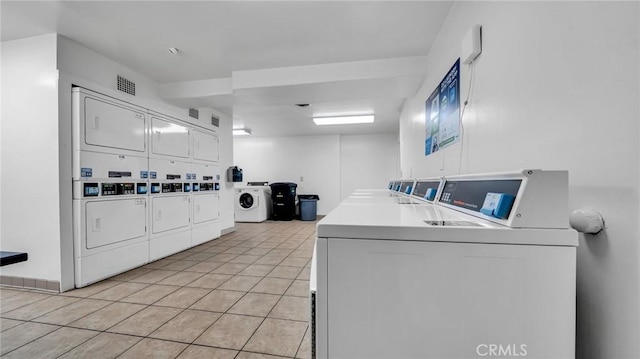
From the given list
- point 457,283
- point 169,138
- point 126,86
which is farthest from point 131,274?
point 457,283

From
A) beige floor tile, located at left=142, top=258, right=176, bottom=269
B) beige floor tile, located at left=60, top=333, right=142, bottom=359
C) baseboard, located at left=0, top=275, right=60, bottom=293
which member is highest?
baseboard, located at left=0, top=275, right=60, bottom=293

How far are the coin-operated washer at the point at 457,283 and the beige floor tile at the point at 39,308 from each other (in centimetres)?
273

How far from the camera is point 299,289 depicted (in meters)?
2.51

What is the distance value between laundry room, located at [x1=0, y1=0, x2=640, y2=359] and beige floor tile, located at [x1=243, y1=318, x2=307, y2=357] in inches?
0.8

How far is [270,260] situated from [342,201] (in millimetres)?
1979

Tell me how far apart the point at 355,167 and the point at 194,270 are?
5.46 meters

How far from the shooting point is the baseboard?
2.52 m

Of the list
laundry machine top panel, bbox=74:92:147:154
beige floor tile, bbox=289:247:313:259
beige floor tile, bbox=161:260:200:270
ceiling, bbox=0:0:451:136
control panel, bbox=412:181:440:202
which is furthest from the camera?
beige floor tile, bbox=289:247:313:259

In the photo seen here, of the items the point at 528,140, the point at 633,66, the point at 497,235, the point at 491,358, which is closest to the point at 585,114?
the point at 633,66

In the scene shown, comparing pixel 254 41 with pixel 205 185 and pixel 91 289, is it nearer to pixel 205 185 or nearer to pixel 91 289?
pixel 205 185

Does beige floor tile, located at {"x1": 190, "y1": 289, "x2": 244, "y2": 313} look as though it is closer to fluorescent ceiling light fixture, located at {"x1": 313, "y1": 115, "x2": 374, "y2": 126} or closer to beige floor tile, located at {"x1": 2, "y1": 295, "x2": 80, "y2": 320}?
beige floor tile, located at {"x1": 2, "y1": 295, "x2": 80, "y2": 320}

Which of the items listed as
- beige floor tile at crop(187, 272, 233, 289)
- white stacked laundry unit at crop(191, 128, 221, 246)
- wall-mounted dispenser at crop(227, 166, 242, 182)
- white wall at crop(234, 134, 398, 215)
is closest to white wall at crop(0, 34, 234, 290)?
beige floor tile at crop(187, 272, 233, 289)

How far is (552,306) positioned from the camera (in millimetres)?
652

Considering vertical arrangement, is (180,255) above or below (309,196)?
below
